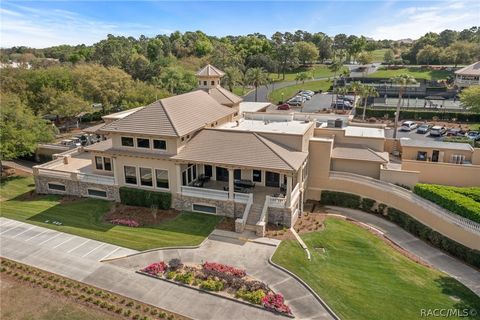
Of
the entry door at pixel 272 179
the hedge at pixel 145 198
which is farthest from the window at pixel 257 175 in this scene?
the hedge at pixel 145 198

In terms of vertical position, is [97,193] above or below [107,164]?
below

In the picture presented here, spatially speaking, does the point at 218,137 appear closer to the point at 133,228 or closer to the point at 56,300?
the point at 133,228

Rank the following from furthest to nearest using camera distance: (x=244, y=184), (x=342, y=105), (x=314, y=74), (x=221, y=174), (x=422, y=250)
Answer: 1. (x=314, y=74)
2. (x=342, y=105)
3. (x=221, y=174)
4. (x=244, y=184)
5. (x=422, y=250)

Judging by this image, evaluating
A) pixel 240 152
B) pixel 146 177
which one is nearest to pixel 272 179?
pixel 240 152

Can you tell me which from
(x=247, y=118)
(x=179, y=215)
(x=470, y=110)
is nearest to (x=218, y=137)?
(x=179, y=215)

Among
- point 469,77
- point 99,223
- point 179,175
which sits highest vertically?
point 469,77

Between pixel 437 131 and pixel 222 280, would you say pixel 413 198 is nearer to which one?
pixel 222 280
